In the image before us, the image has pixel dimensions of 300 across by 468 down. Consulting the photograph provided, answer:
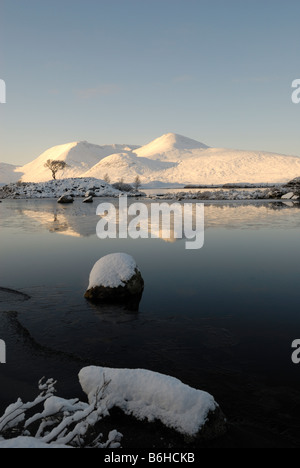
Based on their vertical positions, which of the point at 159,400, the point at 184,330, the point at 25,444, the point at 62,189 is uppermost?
the point at 62,189

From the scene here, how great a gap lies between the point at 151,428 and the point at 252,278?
8289mm

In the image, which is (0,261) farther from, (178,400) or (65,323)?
(178,400)

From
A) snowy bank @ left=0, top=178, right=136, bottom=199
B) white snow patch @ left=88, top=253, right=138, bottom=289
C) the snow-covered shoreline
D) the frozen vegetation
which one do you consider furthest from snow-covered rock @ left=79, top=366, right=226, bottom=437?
snowy bank @ left=0, top=178, right=136, bottom=199

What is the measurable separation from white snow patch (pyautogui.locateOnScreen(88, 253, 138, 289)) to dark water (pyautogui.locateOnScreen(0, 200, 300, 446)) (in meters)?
0.83

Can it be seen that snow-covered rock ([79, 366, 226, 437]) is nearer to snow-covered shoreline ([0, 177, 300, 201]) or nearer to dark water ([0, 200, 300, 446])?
dark water ([0, 200, 300, 446])

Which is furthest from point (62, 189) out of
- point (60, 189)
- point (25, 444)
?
point (25, 444)

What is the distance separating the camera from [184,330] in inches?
292

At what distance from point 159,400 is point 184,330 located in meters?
3.12

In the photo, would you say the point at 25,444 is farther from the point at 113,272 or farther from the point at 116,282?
the point at 113,272

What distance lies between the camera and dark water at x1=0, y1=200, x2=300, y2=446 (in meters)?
5.08

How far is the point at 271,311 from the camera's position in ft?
28.1

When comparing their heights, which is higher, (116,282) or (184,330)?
(116,282)
